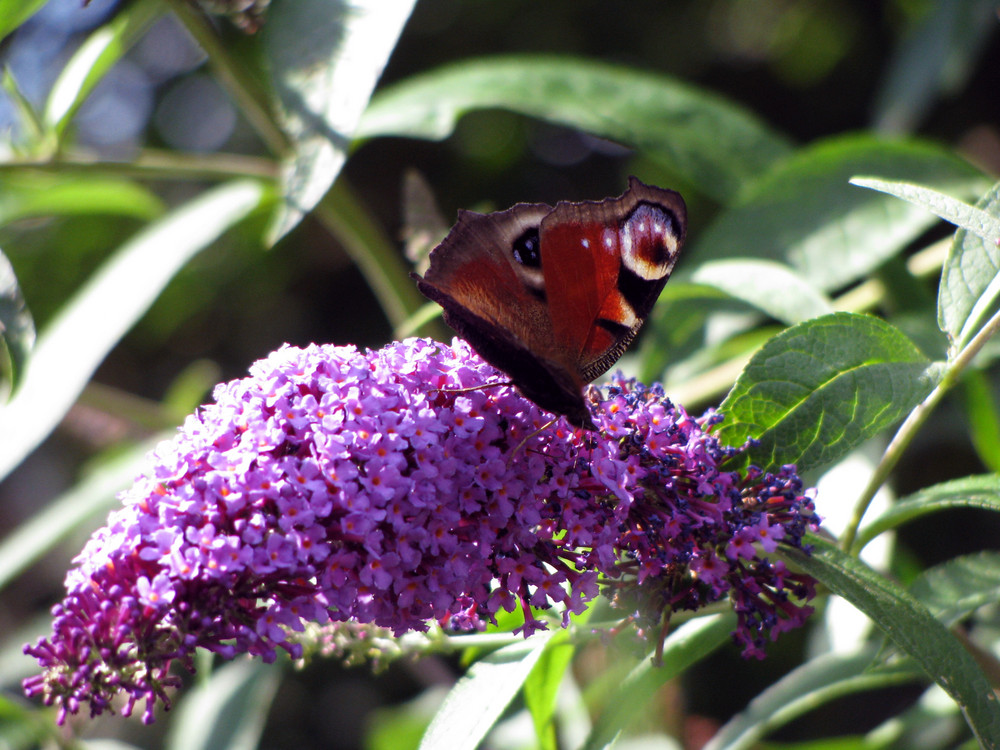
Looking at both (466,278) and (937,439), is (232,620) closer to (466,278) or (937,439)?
(466,278)

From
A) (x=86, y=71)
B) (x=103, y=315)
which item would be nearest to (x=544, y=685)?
(x=103, y=315)

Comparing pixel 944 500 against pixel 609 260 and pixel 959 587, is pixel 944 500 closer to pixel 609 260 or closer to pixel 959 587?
pixel 959 587

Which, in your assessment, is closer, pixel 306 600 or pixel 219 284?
pixel 306 600

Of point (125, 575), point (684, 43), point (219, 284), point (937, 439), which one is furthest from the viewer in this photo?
point (219, 284)

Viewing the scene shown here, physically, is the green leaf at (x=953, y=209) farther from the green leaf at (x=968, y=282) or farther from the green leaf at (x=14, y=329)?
the green leaf at (x=14, y=329)

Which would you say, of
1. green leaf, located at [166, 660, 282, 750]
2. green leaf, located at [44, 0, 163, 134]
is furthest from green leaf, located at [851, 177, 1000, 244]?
green leaf, located at [166, 660, 282, 750]

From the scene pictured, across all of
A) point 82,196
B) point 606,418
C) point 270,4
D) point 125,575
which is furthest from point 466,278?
point 82,196

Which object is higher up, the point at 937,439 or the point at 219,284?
the point at 219,284
